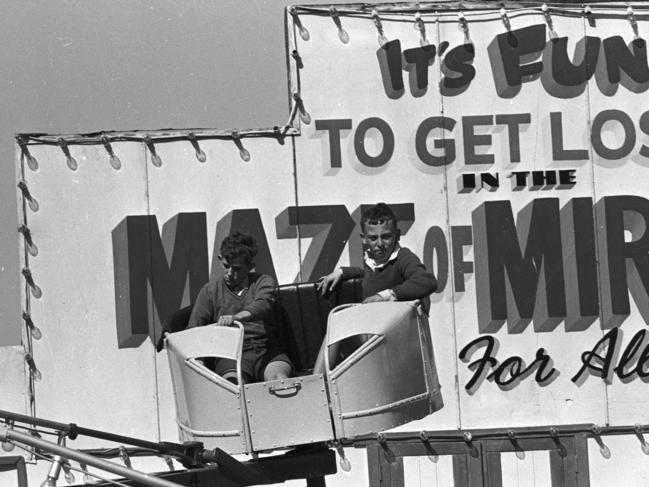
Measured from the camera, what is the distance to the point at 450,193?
6.31 metres

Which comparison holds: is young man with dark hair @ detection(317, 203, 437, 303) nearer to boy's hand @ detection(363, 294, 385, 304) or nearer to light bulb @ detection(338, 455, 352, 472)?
boy's hand @ detection(363, 294, 385, 304)

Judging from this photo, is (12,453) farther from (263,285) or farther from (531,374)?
(531,374)

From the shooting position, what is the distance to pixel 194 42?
6.31 meters

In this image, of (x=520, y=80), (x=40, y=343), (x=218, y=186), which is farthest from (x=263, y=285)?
(x=520, y=80)

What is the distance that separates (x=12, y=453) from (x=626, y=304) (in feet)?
11.0

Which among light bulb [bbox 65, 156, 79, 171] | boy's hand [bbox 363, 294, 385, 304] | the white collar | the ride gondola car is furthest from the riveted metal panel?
light bulb [bbox 65, 156, 79, 171]

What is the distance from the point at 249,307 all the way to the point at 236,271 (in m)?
0.24

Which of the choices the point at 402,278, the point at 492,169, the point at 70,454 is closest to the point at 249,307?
the point at 402,278

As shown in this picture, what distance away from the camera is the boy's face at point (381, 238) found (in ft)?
17.1

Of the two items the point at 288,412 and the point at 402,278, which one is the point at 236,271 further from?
the point at 288,412

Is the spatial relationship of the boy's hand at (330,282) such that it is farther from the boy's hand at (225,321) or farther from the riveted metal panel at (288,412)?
the riveted metal panel at (288,412)

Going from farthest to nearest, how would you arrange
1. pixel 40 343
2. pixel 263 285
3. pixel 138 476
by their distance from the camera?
1. pixel 40 343
2. pixel 263 285
3. pixel 138 476

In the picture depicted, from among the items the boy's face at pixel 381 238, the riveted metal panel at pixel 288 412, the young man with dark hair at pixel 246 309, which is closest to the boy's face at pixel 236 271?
the young man with dark hair at pixel 246 309

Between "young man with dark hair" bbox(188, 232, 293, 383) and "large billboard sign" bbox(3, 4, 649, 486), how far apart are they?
1016 mm
